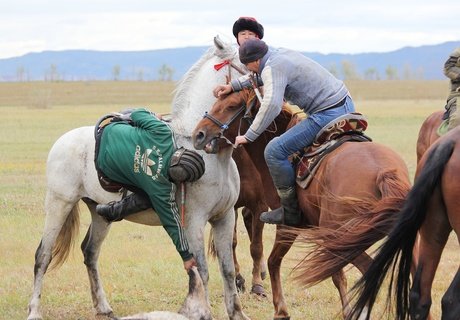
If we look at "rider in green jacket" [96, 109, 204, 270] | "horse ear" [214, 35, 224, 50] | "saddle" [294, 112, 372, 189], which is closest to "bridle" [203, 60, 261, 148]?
"horse ear" [214, 35, 224, 50]

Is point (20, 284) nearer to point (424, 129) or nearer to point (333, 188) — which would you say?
point (333, 188)

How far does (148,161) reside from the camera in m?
7.29

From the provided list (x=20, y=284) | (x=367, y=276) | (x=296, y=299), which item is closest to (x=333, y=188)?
(x=367, y=276)

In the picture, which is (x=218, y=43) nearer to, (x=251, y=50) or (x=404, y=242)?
(x=251, y=50)

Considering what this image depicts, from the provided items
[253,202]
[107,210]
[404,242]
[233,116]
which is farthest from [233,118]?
[404,242]

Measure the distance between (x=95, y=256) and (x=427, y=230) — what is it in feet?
12.3

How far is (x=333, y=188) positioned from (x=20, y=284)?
13.4 ft

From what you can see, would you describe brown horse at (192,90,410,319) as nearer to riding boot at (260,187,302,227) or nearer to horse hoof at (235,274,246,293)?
riding boot at (260,187,302,227)

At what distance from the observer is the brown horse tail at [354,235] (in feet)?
20.3

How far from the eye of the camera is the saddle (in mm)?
7180

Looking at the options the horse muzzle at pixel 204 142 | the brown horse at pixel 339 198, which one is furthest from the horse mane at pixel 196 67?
the horse muzzle at pixel 204 142

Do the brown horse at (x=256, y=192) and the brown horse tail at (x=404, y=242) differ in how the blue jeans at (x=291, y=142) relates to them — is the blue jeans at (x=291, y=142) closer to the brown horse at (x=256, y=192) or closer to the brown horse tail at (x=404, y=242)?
the brown horse at (x=256, y=192)

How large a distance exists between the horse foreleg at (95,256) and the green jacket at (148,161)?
95cm

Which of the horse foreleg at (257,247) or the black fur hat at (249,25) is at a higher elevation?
the black fur hat at (249,25)
